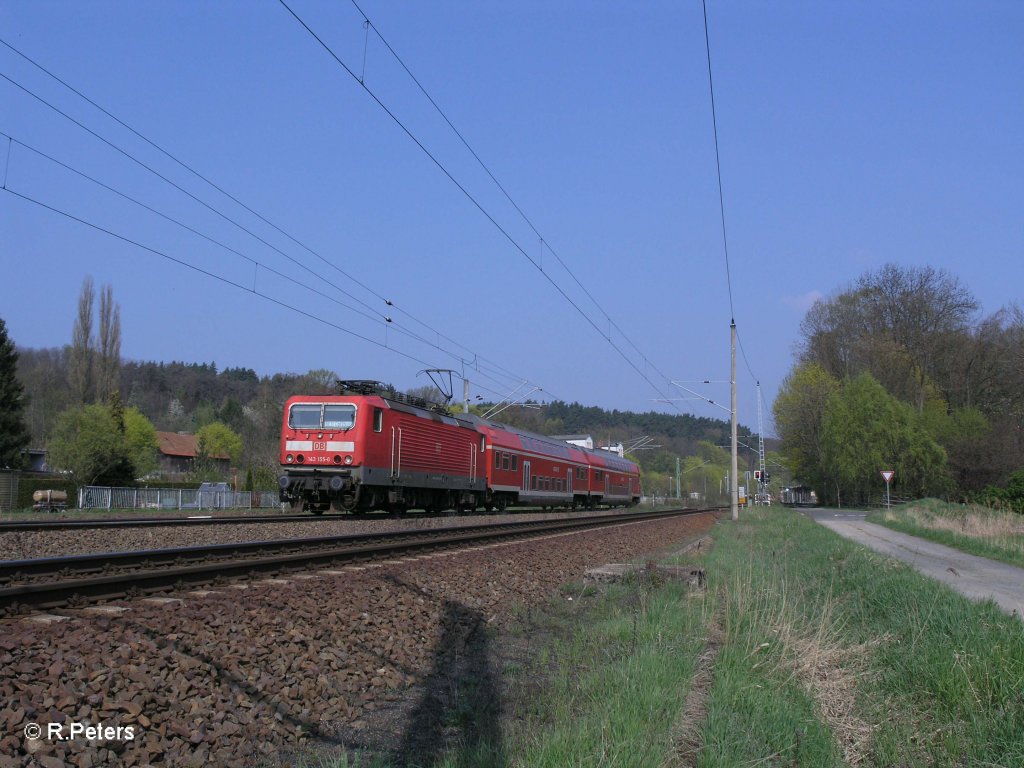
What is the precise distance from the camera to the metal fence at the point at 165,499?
1340 inches

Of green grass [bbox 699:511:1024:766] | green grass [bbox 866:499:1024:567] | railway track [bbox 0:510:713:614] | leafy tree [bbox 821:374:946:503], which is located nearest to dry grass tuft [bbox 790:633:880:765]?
green grass [bbox 699:511:1024:766]

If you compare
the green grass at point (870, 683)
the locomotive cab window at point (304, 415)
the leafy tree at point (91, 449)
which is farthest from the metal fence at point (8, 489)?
the green grass at point (870, 683)

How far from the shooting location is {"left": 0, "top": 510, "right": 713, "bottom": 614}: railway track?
24.5 ft

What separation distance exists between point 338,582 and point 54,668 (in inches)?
173

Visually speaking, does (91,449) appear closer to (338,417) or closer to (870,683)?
(338,417)

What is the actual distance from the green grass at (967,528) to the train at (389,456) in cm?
1571

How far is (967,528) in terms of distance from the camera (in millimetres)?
28906

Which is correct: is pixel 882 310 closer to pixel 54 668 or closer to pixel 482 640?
pixel 482 640

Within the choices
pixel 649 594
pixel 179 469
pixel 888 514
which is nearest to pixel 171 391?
pixel 179 469

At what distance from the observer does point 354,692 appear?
21.9ft

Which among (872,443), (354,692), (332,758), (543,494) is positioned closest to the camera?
(332,758)

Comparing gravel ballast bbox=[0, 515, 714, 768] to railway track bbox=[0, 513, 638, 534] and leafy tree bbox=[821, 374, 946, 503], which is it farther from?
leafy tree bbox=[821, 374, 946, 503]

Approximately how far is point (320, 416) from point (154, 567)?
13483mm

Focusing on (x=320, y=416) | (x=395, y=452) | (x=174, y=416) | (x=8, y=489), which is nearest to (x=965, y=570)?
(x=395, y=452)
